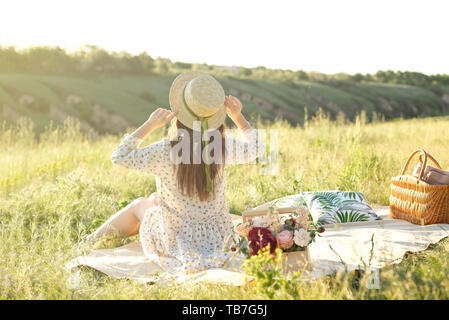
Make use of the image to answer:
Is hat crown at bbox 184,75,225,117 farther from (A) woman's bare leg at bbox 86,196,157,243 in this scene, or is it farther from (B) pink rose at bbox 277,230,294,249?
(A) woman's bare leg at bbox 86,196,157,243

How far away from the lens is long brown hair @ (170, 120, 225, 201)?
2738 mm

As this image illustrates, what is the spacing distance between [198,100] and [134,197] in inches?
116

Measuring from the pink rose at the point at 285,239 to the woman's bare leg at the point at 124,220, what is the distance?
1.39 m

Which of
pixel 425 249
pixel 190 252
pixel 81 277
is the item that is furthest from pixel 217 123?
pixel 425 249

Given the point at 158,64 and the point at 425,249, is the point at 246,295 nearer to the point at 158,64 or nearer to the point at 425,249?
the point at 425,249

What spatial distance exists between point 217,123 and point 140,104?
17299 millimetres

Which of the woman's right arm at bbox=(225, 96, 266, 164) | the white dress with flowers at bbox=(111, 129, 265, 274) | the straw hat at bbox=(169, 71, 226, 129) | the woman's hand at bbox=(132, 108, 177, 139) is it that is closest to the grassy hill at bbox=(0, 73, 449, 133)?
the woman's right arm at bbox=(225, 96, 266, 164)

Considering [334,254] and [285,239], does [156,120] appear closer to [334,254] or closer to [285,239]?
[285,239]

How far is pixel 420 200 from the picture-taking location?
3.77m

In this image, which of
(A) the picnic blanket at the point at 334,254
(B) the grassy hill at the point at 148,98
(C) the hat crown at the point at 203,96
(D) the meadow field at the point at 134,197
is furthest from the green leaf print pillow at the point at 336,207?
(B) the grassy hill at the point at 148,98

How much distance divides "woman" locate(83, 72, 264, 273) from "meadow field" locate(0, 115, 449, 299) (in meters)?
0.42

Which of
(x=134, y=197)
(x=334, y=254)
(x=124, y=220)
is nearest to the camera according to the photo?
(x=334, y=254)

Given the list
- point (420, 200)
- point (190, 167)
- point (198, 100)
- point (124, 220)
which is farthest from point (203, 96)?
point (420, 200)

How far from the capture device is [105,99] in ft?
62.3
